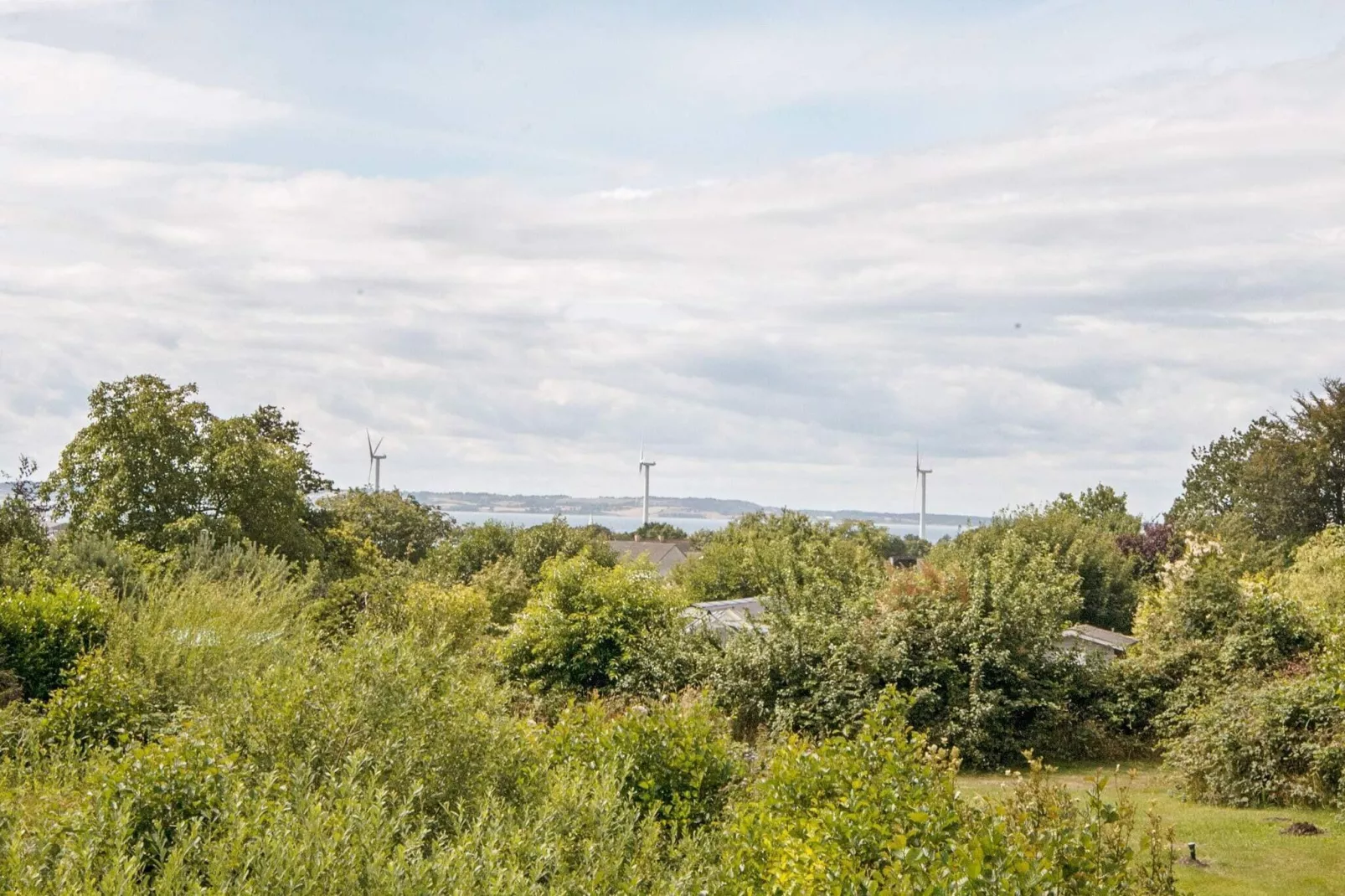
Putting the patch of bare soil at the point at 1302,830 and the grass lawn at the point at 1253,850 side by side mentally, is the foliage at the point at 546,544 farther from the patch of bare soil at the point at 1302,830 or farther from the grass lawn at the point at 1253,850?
the patch of bare soil at the point at 1302,830

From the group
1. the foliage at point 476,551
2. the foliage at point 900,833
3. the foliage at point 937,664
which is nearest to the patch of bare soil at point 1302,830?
the foliage at point 937,664

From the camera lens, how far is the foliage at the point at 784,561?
19.9 m

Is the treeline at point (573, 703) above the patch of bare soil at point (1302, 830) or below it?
above

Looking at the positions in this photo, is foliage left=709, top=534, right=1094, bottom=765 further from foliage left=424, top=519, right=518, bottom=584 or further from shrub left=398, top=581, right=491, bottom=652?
foliage left=424, top=519, right=518, bottom=584

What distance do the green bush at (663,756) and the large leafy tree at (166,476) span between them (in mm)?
22308

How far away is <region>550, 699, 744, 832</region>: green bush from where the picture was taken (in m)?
6.51

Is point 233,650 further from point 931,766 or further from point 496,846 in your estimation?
point 931,766

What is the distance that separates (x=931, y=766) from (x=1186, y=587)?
48.0 feet

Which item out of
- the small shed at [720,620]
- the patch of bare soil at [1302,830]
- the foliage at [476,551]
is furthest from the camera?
the foliage at [476,551]

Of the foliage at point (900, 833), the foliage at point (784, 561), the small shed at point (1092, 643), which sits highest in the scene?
the foliage at point (784, 561)

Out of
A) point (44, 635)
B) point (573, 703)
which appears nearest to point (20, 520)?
point (44, 635)

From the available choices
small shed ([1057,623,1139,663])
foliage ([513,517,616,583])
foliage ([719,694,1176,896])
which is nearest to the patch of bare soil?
small shed ([1057,623,1139,663])

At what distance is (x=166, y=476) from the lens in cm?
2795

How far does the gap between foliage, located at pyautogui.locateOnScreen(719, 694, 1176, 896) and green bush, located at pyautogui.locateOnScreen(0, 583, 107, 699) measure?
9.98m
